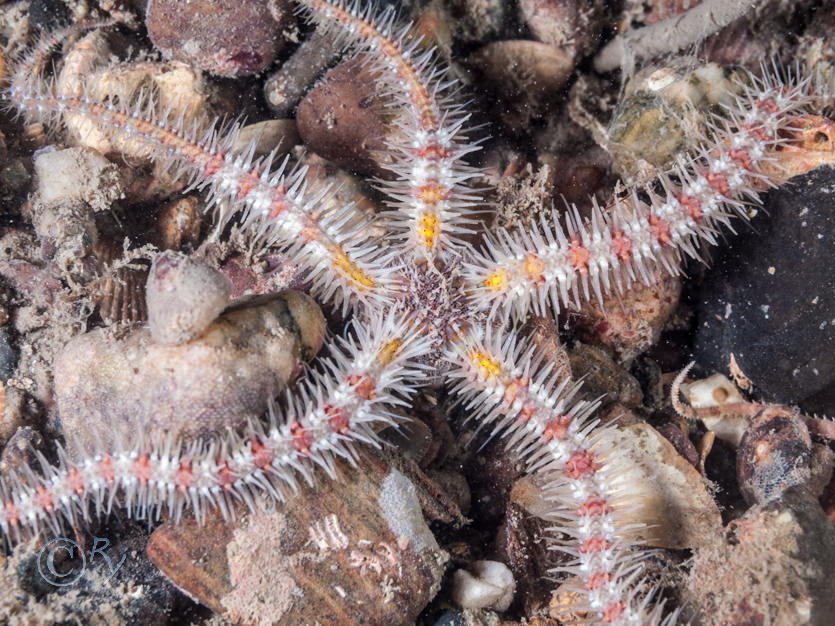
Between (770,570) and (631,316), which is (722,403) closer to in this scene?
(631,316)

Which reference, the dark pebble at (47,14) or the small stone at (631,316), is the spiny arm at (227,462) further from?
the dark pebble at (47,14)

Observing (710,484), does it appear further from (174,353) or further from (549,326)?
(174,353)

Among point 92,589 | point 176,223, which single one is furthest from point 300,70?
point 92,589

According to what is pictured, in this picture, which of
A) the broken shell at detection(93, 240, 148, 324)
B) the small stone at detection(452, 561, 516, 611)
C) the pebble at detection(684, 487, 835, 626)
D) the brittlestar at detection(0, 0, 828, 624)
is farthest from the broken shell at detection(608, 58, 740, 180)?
the broken shell at detection(93, 240, 148, 324)

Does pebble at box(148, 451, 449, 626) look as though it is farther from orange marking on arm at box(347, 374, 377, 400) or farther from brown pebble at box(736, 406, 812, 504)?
brown pebble at box(736, 406, 812, 504)

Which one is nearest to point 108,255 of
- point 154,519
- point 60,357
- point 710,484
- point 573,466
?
point 60,357

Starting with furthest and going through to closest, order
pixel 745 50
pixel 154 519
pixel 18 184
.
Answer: pixel 745 50 → pixel 18 184 → pixel 154 519

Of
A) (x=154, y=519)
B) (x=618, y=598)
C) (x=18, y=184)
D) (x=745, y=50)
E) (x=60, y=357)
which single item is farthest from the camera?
(x=745, y=50)
